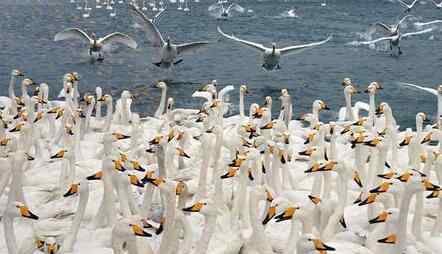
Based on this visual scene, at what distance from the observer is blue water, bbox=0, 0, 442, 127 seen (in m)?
32.0

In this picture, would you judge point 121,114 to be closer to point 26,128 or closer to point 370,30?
point 26,128

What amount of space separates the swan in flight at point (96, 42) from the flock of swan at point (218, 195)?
14.2 m

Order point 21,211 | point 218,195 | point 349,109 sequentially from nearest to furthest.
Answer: point 21,211
point 218,195
point 349,109

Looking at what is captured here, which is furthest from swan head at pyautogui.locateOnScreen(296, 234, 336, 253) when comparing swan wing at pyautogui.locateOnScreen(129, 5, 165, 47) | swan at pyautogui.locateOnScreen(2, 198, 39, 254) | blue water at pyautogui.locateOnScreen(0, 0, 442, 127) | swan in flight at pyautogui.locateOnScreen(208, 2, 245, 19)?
swan in flight at pyautogui.locateOnScreen(208, 2, 245, 19)

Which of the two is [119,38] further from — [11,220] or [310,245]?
[310,245]

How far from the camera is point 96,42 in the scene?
36.2m

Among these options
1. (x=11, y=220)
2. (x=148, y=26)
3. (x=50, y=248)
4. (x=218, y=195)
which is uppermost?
(x=148, y=26)

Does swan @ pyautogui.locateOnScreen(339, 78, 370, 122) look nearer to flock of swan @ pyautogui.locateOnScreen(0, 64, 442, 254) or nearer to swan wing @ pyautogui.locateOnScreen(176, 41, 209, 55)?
flock of swan @ pyautogui.locateOnScreen(0, 64, 442, 254)

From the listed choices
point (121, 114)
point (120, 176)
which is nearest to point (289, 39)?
point (121, 114)

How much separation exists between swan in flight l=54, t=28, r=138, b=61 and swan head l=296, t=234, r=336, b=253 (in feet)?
77.4

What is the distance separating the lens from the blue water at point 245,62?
32.0 metres

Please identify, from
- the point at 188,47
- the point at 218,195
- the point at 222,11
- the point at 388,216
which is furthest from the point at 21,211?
the point at 222,11

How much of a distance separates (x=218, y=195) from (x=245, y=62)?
29363mm

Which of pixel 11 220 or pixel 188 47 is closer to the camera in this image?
pixel 11 220
